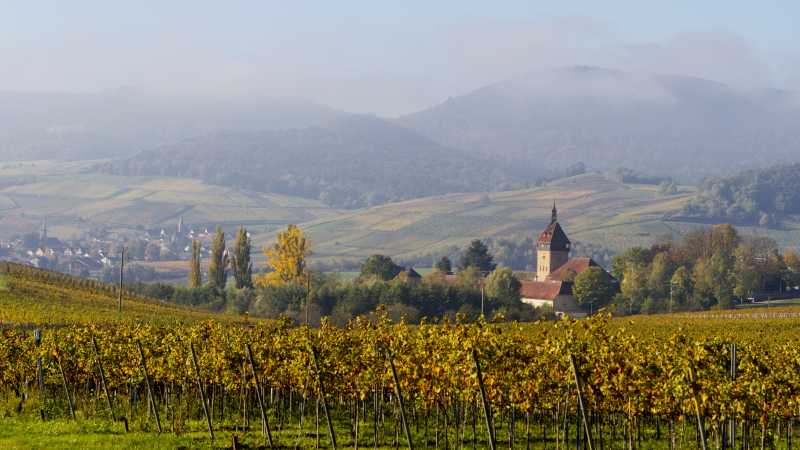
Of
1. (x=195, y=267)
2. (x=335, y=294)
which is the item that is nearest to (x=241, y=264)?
(x=195, y=267)

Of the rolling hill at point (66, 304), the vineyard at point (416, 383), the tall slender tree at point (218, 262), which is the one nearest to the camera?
the vineyard at point (416, 383)

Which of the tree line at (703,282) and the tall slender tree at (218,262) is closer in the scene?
the tree line at (703,282)

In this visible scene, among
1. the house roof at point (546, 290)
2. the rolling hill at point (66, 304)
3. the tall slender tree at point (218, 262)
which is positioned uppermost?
the tall slender tree at point (218, 262)

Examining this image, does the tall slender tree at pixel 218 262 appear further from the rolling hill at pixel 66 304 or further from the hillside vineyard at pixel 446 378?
the hillside vineyard at pixel 446 378

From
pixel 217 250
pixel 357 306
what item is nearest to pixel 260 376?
pixel 357 306

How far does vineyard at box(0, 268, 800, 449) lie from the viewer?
3391 centimetres

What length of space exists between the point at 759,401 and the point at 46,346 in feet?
91.1

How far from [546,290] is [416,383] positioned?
148 meters

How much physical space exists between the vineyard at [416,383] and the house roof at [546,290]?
430 feet

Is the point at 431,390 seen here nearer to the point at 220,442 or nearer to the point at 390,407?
the point at 220,442

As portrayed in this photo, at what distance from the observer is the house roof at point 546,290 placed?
183 metres

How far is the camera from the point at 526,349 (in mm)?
38938

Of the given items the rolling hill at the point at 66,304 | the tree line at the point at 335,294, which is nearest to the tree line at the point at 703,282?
the tree line at the point at 335,294

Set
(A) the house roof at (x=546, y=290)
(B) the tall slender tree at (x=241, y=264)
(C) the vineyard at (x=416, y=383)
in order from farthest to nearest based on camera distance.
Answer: (A) the house roof at (x=546, y=290), (B) the tall slender tree at (x=241, y=264), (C) the vineyard at (x=416, y=383)
